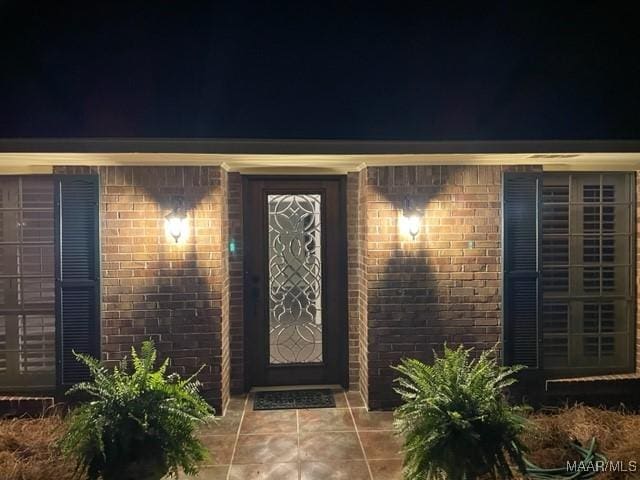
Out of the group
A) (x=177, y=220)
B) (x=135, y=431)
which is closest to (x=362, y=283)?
(x=177, y=220)

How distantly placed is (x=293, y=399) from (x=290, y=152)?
257cm

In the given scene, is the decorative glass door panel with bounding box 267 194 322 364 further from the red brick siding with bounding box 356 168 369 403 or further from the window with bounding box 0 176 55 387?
the window with bounding box 0 176 55 387

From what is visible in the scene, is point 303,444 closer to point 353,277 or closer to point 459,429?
point 459,429

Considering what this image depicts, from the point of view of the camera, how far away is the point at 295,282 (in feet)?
16.3

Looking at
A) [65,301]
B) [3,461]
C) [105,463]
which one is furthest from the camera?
[65,301]

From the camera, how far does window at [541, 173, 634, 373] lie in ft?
15.2

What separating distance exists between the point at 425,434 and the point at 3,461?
2.90 meters

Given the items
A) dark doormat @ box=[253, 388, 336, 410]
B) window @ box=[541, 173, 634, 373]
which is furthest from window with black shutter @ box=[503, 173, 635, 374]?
dark doormat @ box=[253, 388, 336, 410]

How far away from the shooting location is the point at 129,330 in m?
4.28

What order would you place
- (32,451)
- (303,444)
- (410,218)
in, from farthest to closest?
1. (410,218)
2. (303,444)
3. (32,451)

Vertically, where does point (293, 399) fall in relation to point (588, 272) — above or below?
below

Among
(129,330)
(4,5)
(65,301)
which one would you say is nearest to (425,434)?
(129,330)

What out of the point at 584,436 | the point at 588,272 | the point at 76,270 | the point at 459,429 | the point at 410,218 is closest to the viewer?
the point at 459,429

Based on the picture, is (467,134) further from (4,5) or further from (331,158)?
(4,5)
